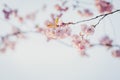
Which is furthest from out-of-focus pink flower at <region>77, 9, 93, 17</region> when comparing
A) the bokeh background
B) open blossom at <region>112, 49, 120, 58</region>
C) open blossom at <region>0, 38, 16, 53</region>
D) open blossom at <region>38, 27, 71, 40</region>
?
open blossom at <region>0, 38, 16, 53</region>

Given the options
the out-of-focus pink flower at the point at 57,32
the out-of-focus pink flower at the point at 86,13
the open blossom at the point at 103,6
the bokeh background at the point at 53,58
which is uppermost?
the open blossom at the point at 103,6

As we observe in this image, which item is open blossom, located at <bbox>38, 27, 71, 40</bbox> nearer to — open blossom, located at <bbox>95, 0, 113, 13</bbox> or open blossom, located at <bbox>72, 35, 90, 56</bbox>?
open blossom, located at <bbox>72, 35, 90, 56</bbox>

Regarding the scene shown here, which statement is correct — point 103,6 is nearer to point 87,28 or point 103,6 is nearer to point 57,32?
point 87,28

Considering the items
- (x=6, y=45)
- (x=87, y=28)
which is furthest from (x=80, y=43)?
(x=6, y=45)

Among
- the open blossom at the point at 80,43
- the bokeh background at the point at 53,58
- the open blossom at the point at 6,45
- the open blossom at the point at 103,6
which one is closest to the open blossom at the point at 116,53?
the bokeh background at the point at 53,58

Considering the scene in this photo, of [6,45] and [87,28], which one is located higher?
[87,28]

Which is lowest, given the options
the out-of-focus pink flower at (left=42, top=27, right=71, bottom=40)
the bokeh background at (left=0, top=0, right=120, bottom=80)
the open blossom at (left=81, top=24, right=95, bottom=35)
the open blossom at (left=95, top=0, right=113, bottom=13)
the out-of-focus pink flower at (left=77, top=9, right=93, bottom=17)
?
the bokeh background at (left=0, top=0, right=120, bottom=80)

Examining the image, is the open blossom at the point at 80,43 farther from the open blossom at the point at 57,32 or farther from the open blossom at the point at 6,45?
the open blossom at the point at 6,45

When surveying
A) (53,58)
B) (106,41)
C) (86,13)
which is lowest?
(53,58)
